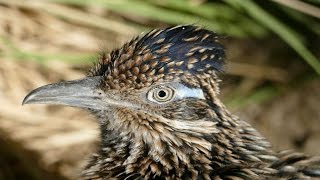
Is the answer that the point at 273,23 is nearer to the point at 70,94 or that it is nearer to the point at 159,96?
the point at 159,96

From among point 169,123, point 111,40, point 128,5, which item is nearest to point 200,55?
point 169,123

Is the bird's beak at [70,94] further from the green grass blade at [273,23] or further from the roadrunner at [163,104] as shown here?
the green grass blade at [273,23]

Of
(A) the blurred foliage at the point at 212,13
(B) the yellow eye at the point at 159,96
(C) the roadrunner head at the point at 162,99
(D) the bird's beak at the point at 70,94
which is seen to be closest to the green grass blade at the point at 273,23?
(A) the blurred foliage at the point at 212,13

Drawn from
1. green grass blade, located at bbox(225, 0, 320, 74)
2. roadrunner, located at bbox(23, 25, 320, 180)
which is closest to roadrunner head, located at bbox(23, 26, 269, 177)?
roadrunner, located at bbox(23, 25, 320, 180)

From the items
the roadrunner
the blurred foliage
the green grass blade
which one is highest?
the blurred foliage

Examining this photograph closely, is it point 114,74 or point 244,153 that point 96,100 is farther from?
point 244,153

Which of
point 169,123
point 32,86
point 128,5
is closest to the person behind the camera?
point 169,123

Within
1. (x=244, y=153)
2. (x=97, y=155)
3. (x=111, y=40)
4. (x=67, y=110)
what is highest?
(x=111, y=40)

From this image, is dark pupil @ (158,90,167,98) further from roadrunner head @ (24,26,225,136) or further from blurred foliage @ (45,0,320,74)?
blurred foliage @ (45,0,320,74)
